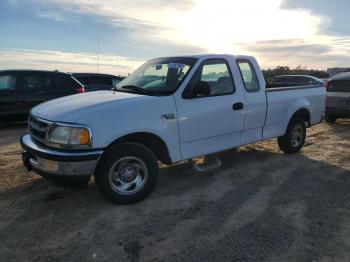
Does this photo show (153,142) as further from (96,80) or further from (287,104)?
(96,80)

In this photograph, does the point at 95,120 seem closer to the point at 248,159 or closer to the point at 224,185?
the point at 224,185

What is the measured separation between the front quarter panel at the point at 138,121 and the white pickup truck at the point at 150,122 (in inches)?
0.4

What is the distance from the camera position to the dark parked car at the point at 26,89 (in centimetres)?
1046

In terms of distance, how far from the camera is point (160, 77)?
571cm

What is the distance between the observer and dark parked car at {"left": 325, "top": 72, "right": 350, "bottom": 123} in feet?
37.2

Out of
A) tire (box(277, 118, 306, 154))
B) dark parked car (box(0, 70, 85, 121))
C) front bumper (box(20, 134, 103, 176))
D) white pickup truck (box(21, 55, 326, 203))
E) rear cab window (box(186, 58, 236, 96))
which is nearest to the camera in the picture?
front bumper (box(20, 134, 103, 176))

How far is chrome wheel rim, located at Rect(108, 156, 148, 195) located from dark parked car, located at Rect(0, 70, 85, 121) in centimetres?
669

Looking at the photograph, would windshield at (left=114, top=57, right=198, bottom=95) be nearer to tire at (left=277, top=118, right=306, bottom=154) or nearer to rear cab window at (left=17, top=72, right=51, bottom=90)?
tire at (left=277, top=118, right=306, bottom=154)

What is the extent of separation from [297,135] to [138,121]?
13.4 ft

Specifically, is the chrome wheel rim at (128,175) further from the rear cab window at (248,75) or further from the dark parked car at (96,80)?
the dark parked car at (96,80)

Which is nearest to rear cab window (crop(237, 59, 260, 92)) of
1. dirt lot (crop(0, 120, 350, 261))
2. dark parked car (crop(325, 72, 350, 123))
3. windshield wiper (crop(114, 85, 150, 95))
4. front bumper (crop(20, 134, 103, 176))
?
dirt lot (crop(0, 120, 350, 261))

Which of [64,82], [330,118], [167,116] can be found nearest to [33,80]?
[64,82]

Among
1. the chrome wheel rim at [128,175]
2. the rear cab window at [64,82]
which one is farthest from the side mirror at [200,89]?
the rear cab window at [64,82]

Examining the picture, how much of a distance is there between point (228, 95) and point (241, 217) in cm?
203
